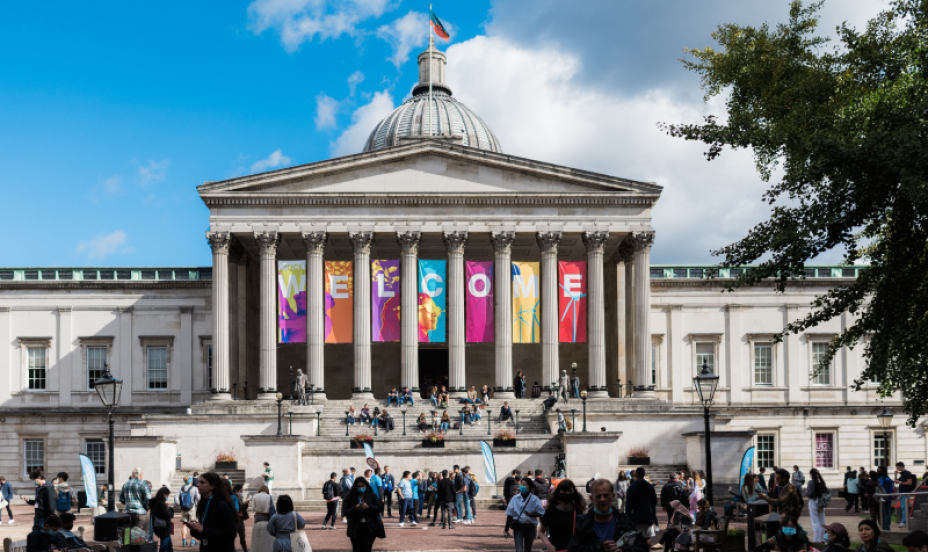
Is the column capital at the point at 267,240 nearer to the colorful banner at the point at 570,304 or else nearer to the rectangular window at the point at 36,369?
the colorful banner at the point at 570,304

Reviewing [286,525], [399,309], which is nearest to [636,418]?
[399,309]

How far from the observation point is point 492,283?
158 feet

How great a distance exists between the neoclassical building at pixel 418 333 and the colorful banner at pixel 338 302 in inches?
4.1

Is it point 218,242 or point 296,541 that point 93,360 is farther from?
point 296,541

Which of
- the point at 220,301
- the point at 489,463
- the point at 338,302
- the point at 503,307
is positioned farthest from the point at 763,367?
the point at 220,301

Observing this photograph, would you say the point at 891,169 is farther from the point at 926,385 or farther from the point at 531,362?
the point at 531,362

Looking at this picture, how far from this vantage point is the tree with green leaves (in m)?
19.0

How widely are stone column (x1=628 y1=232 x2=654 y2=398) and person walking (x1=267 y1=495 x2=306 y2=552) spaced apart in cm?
3445

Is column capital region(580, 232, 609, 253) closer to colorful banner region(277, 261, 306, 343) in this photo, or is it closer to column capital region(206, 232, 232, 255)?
colorful banner region(277, 261, 306, 343)

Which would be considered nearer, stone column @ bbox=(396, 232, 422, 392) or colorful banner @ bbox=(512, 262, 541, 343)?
stone column @ bbox=(396, 232, 422, 392)

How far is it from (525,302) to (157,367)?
2195 centimetres

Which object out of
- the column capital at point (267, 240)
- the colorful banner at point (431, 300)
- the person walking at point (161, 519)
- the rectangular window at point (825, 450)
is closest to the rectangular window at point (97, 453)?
the column capital at point (267, 240)

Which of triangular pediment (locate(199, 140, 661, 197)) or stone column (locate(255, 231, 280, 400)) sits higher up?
triangular pediment (locate(199, 140, 661, 197))

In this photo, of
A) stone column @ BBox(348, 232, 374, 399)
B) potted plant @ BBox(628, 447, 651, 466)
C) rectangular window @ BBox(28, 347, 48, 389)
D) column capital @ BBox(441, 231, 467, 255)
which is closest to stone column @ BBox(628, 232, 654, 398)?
potted plant @ BBox(628, 447, 651, 466)
